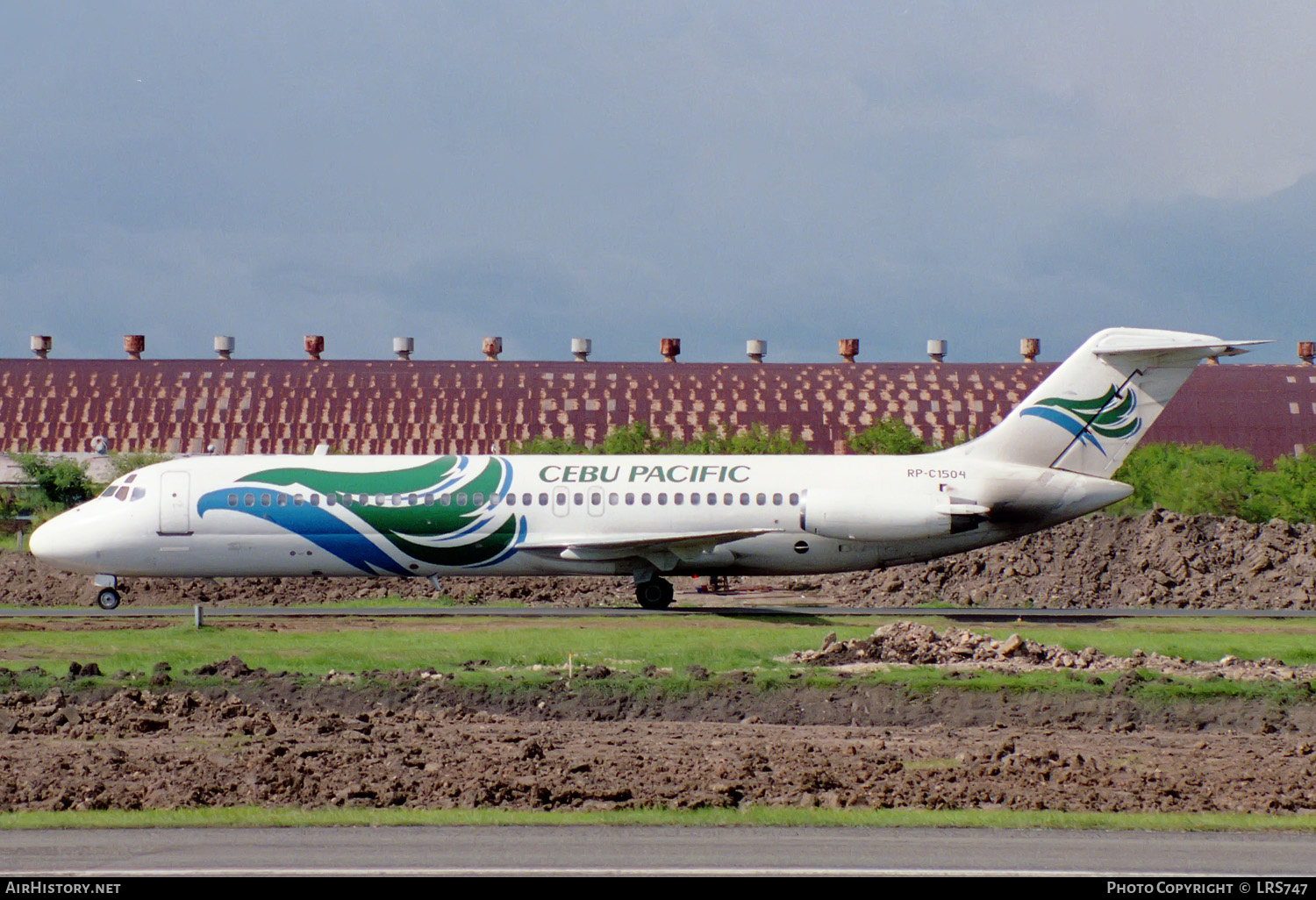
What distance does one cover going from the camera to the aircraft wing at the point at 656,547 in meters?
33.7

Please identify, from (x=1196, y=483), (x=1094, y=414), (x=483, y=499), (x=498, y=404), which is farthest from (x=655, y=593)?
(x=498, y=404)

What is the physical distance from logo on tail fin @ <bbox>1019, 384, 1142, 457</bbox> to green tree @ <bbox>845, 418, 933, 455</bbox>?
24116 millimetres

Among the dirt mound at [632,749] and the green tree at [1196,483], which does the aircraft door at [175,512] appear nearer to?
the dirt mound at [632,749]

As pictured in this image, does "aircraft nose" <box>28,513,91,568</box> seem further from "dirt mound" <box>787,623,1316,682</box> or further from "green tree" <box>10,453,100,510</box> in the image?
"green tree" <box>10,453,100,510</box>

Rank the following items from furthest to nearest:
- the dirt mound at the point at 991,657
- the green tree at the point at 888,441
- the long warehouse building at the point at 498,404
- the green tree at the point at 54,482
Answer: the long warehouse building at the point at 498,404 < the green tree at the point at 888,441 < the green tree at the point at 54,482 < the dirt mound at the point at 991,657

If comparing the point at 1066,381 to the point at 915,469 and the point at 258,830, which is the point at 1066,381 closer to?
the point at 915,469

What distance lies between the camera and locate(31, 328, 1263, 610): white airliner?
33.8 meters

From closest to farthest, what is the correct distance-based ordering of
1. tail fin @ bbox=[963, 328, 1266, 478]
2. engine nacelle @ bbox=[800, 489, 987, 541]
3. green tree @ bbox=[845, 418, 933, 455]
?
engine nacelle @ bbox=[800, 489, 987, 541] → tail fin @ bbox=[963, 328, 1266, 478] → green tree @ bbox=[845, 418, 933, 455]

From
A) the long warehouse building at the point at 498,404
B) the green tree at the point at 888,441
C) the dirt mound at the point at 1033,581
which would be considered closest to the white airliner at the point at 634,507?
the dirt mound at the point at 1033,581

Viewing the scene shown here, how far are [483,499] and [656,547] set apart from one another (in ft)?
13.8

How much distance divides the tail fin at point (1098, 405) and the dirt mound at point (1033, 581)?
6217 mm

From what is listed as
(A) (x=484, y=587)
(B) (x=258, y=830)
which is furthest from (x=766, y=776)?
(A) (x=484, y=587)

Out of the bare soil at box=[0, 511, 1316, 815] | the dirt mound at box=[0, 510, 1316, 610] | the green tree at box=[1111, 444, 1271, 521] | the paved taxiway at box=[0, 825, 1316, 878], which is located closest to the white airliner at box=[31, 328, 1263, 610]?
the dirt mound at box=[0, 510, 1316, 610]
